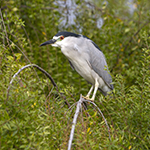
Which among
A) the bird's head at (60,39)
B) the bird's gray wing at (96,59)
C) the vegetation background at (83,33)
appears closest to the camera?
the vegetation background at (83,33)

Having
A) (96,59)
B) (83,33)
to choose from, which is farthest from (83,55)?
(83,33)

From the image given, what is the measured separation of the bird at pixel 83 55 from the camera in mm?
2213

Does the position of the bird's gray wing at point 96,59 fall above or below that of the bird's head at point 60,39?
below

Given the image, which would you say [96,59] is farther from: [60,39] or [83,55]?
[60,39]

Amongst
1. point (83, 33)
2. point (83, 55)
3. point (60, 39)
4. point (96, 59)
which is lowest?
point (96, 59)

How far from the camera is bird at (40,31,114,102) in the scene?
221 cm

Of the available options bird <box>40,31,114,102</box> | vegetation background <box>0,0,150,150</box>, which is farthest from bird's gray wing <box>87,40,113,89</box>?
vegetation background <box>0,0,150,150</box>

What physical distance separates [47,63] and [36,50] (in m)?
0.21

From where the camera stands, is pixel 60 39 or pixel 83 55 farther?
pixel 83 55

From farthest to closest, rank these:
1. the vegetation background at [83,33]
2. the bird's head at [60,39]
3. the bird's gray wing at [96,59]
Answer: the bird's gray wing at [96,59], the bird's head at [60,39], the vegetation background at [83,33]

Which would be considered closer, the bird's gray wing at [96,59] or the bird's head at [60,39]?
the bird's head at [60,39]

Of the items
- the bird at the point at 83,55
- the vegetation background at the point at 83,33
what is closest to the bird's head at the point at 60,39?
the bird at the point at 83,55

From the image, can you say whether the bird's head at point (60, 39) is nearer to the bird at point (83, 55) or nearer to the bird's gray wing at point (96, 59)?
the bird at point (83, 55)

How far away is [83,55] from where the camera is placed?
93.2 inches
